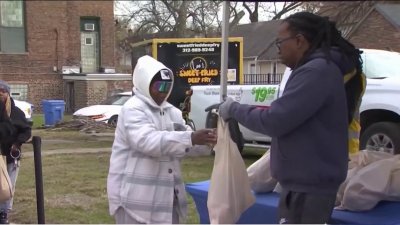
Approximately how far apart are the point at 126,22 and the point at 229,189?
43.1 m

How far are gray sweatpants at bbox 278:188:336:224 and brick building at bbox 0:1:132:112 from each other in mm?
22696

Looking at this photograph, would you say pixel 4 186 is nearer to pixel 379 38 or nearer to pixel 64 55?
pixel 379 38

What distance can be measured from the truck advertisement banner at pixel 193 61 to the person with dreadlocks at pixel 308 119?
41.6 ft

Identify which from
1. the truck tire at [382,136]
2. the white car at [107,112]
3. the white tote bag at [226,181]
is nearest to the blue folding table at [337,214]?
the white tote bag at [226,181]

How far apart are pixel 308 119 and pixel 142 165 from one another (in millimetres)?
1090

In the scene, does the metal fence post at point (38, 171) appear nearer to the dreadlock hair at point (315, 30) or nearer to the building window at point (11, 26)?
the dreadlock hair at point (315, 30)

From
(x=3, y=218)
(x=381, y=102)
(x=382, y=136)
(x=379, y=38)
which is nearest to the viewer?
(x=3, y=218)

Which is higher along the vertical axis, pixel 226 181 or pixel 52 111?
pixel 226 181

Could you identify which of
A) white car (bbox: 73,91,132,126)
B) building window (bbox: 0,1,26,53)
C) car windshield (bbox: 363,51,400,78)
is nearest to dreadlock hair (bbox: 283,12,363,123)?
car windshield (bbox: 363,51,400,78)

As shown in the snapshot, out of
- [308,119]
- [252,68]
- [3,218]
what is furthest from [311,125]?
[252,68]

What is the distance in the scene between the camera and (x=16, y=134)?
257 inches

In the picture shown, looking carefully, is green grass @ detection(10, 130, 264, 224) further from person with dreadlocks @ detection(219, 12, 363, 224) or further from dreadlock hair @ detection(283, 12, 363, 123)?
dreadlock hair @ detection(283, 12, 363, 123)

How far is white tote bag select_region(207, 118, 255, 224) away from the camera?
11.0ft

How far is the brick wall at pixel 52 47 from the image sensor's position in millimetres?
25688
